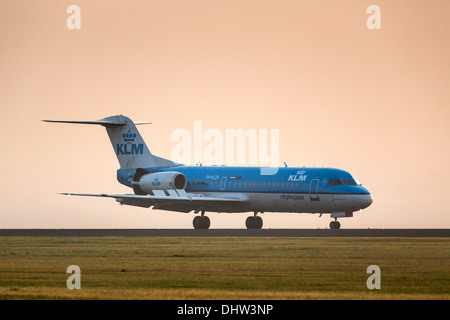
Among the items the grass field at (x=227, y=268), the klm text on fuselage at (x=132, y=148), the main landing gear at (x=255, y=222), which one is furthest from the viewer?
the klm text on fuselage at (x=132, y=148)

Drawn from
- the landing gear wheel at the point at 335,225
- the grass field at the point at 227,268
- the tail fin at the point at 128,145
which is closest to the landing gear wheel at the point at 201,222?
the tail fin at the point at 128,145

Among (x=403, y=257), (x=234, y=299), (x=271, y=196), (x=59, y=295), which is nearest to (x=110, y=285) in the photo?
(x=59, y=295)

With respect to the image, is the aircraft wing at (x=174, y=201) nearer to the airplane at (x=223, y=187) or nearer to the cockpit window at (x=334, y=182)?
the airplane at (x=223, y=187)

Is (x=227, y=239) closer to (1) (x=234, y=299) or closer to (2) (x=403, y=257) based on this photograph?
(2) (x=403, y=257)

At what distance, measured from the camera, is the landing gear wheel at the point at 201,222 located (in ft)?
233

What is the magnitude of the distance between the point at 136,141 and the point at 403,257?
1467 inches

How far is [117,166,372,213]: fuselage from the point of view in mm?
64375

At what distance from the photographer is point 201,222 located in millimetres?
71062

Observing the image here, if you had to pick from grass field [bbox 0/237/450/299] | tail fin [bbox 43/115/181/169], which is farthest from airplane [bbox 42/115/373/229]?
grass field [bbox 0/237/450/299]

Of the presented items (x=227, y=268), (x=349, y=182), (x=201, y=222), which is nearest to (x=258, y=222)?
(x=201, y=222)

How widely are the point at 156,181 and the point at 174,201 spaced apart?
3.30m

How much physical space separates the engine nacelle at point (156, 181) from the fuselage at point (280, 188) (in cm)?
111

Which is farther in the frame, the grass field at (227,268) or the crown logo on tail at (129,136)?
the crown logo on tail at (129,136)
